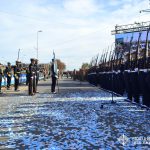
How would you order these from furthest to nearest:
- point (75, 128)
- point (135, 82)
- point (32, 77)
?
1. point (32, 77)
2. point (135, 82)
3. point (75, 128)

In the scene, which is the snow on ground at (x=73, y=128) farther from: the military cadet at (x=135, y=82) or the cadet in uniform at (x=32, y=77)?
the cadet in uniform at (x=32, y=77)

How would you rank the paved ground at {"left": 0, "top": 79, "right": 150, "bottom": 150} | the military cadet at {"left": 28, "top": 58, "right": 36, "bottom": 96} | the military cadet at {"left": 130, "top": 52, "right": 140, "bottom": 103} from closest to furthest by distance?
the paved ground at {"left": 0, "top": 79, "right": 150, "bottom": 150} < the military cadet at {"left": 130, "top": 52, "right": 140, "bottom": 103} < the military cadet at {"left": 28, "top": 58, "right": 36, "bottom": 96}

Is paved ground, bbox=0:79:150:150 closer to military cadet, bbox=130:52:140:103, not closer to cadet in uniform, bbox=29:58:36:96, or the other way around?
military cadet, bbox=130:52:140:103

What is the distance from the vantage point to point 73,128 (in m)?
10.6

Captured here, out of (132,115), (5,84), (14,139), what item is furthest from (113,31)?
(14,139)

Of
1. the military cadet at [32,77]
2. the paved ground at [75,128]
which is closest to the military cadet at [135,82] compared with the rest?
the paved ground at [75,128]

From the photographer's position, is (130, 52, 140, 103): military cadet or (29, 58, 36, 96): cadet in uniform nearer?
(130, 52, 140, 103): military cadet

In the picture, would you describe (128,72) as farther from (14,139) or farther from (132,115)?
(14,139)

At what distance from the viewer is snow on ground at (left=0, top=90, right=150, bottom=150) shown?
8523mm

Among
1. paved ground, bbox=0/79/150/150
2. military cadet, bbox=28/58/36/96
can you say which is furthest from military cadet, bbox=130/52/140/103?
military cadet, bbox=28/58/36/96

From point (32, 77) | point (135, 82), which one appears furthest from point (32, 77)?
point (135, 82)

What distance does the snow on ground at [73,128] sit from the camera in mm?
8523

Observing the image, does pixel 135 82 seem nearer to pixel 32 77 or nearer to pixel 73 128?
pixel 73 128

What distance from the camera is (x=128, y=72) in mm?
18312
